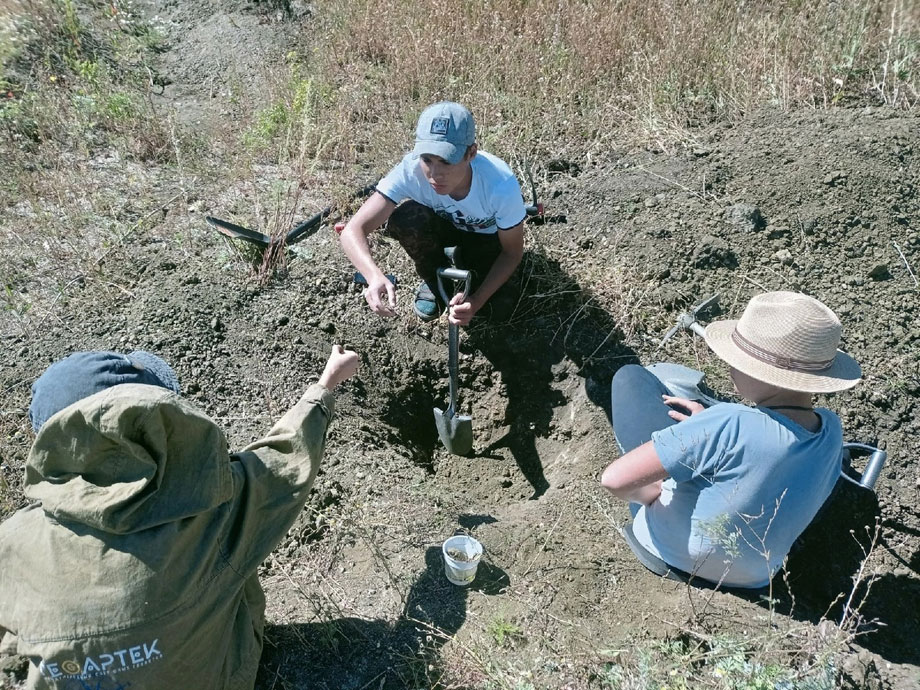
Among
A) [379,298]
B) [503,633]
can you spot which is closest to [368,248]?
[379,298]

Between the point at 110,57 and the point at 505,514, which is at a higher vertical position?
the point at 110,57

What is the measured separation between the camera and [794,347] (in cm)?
204

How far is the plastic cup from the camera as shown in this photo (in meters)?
2.45

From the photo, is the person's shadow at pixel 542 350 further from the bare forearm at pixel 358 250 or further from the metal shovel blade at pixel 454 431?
the bare forearm at pixel 358 250

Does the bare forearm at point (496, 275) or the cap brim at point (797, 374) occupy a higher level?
the cap brim at point (797, 374)

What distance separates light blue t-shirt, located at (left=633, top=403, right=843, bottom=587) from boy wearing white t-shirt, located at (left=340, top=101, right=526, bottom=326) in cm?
134

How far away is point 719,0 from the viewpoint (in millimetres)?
5488

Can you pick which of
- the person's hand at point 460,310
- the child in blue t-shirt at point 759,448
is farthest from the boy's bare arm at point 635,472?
the person's hand at point 460,310

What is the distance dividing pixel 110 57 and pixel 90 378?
17.2 ft

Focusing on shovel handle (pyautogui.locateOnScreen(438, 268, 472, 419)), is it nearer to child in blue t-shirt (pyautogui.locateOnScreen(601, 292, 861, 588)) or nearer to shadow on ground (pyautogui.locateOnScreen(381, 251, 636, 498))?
shadow on ground (pyautogui.locateOnScreen(381, 251, 636, 498))

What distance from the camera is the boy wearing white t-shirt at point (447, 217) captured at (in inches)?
118

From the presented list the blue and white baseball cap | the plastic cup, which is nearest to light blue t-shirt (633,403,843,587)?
the plastic cup

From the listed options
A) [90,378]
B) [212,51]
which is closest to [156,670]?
[90,378]

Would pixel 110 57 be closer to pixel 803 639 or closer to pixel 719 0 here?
pixel 719 0
